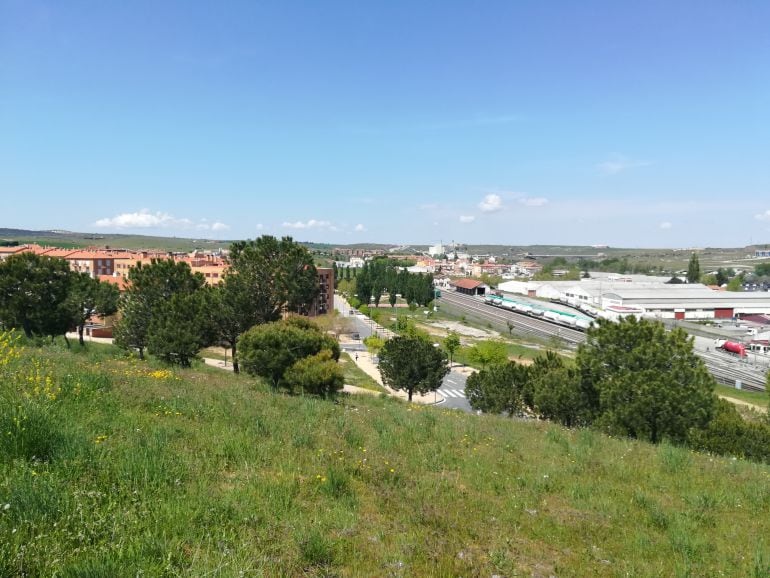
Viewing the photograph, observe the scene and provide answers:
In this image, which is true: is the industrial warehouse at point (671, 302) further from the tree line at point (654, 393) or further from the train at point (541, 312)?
the tree line at point (654, 393)

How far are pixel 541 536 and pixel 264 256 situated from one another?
24176mm

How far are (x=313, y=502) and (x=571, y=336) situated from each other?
75395 mm

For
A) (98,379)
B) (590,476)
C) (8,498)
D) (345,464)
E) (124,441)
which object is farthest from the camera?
(98,379)

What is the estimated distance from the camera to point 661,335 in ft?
52.9

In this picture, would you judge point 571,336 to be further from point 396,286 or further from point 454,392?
point 396,286

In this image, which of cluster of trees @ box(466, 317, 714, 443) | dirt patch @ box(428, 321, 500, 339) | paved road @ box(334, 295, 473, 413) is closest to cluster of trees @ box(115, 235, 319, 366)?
paved road @ box(334, 295, 473, 413)

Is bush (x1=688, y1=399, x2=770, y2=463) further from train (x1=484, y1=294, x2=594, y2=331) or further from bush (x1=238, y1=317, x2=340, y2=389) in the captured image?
train (x1=484, y1=294, x2=594, y2=331)

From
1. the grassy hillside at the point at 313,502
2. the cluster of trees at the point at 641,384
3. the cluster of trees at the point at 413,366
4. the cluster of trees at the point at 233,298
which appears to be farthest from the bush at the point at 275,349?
the grassy hillside at the point at 313,502

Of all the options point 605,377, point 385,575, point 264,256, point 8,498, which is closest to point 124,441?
point 8,498

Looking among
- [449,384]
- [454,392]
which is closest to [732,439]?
[454,392]

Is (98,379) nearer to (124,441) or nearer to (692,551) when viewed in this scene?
(124,441)

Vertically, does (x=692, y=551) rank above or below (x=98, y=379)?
below

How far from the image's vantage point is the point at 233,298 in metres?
26.6

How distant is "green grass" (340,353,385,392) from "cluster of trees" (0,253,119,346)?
21.1 meters
